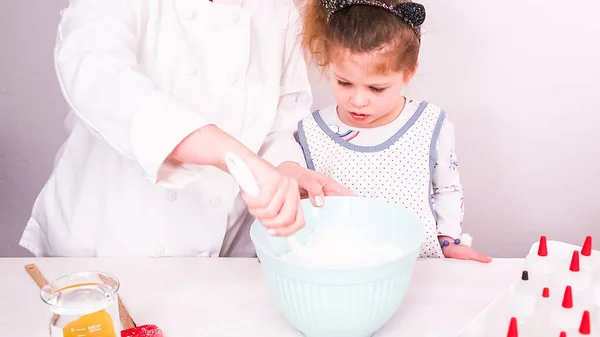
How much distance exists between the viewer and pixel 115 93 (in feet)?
2.96

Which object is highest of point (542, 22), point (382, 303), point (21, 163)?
point (542, 22)

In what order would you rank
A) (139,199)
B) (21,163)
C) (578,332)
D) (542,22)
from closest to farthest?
(578,332) → (139,199) → (542,22) → (21,163)

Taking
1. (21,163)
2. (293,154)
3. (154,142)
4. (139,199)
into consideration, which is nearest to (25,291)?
(139,199)

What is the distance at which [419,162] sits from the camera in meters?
1.38

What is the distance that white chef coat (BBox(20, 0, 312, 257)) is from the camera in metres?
1.21

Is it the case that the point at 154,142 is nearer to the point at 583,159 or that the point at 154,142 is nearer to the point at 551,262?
the point at 551,262

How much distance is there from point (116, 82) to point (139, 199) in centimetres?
38

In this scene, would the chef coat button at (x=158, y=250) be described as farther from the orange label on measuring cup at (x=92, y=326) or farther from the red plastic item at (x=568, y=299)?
the red plastic item at (x=568, y=299)

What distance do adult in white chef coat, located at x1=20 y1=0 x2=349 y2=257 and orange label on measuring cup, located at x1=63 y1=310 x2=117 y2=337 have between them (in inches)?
11.7

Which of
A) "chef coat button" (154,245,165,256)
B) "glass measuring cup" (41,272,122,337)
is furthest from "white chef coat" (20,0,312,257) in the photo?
"glass measuring cup" (41,272,122,337)

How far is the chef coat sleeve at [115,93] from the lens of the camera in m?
0.86

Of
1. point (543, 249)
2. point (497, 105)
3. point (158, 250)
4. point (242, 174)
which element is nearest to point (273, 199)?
point (242, 174)

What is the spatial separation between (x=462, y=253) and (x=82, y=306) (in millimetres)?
723

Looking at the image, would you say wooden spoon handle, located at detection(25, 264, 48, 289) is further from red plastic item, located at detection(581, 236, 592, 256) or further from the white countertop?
red plastic item, located at detection(581, 236, 592, 256)
